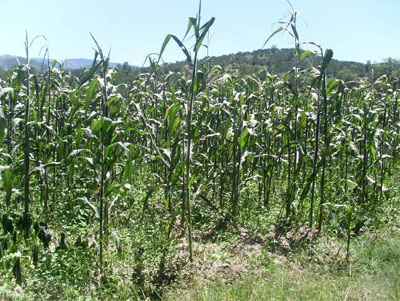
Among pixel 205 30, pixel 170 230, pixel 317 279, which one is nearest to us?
pixel 205 30

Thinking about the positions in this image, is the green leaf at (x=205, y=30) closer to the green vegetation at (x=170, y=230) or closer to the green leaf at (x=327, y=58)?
the green vegetation at (x=170, y=230)

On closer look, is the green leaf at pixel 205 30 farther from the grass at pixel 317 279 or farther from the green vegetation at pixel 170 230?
the grass at pixel 317 279

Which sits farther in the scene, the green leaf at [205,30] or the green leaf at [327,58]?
the green leaf at [327,58]

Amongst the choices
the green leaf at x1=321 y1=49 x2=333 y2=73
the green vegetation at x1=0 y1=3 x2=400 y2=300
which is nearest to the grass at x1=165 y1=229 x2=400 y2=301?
the green vegetation at x1=0 y1=3 x2=400 y2=300

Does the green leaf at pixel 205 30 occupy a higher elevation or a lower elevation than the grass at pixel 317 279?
higher

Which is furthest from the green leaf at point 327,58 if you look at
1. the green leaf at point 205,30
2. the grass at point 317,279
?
the grass at point 317,279

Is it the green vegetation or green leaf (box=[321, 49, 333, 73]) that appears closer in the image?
the green vegetation

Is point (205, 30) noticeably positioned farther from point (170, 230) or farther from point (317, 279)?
point (317, 279)

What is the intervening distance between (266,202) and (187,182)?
1.95 metres

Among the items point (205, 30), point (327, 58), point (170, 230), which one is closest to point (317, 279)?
point (170, 230)

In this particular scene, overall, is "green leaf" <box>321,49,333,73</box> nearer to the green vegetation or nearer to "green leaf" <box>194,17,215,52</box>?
the green vegetation

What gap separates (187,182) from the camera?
3.38 metres

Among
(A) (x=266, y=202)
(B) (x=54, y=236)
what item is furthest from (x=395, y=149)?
(B) (x=54, y=236)

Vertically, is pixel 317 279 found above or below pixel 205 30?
below
